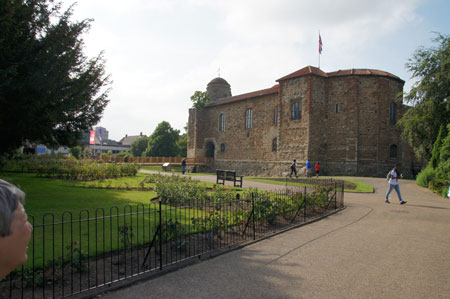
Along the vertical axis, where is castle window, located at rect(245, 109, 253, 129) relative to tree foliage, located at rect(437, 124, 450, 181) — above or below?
above

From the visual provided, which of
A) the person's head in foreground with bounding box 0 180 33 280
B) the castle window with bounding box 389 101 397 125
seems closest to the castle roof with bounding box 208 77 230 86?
the castle window with bounding box 389 101 397 125

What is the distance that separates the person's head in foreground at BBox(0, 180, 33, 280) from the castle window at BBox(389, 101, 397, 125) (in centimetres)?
3178

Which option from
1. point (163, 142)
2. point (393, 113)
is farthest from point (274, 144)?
point (163, 142)

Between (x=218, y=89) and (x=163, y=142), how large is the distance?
16.0 m

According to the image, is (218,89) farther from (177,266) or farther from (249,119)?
(177,266)

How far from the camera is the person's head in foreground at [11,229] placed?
4.65 feet

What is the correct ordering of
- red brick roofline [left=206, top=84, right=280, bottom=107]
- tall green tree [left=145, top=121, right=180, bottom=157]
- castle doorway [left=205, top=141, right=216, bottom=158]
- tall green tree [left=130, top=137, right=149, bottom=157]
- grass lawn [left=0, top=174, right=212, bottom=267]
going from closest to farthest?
grass lawn [left=0, top=174, right=212, bottom=267] < red brick roofline [left=206, top=84, right=280, bottom=107] < castle doorway [left=205, top=141, right=216, bottom=158] < tall green tree [left=145, top=121, right=180, bottom=157] < tall green tree [left=130, top=137, right=149, bottom=157]

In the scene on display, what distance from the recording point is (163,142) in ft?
193

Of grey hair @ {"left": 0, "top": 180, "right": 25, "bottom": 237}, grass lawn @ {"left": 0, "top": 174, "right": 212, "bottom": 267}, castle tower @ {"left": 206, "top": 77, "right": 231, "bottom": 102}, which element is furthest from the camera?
castle tower @ {"left": 206, "top": 77, "right": 231, "bottom": 102}

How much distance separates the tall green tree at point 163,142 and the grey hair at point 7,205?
57.5 meters

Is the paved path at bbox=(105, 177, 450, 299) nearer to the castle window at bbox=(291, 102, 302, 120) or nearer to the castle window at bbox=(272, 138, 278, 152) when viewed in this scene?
the castle window at bbox=(291, 102, 302, 120)

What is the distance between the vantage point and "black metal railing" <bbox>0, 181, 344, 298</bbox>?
168 inches

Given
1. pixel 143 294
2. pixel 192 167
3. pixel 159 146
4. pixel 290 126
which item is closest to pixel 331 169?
pixel 290 126

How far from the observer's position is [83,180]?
17.7m
